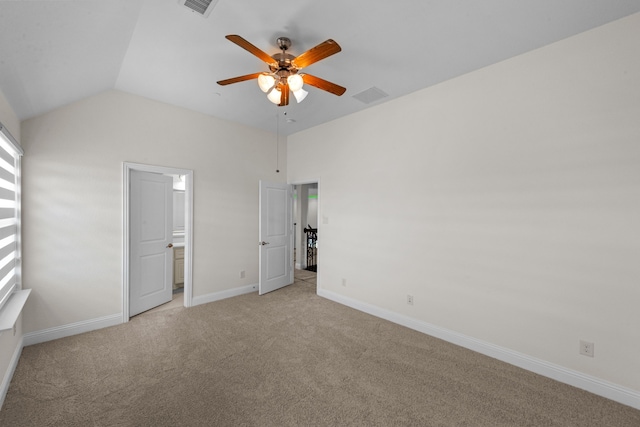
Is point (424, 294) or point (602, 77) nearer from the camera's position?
point (602, 77)

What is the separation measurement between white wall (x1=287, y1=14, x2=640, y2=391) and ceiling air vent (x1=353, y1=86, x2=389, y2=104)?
0.79 feet

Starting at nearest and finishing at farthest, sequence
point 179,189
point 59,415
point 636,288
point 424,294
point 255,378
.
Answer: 1. point 59,415
2. point 636,288
3. point 255,378
4. point 424,294
5. point 179,189

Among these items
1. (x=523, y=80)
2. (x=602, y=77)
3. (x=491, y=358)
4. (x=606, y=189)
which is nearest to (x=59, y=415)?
(x=491, y=358)

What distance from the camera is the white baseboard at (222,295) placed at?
4.03 m

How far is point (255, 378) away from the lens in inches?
91.2

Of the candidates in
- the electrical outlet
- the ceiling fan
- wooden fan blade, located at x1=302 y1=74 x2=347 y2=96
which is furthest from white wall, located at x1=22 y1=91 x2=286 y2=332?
the electrical outlet

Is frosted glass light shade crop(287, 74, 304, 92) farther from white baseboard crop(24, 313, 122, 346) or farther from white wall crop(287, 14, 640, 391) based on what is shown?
white baseboard crop(24, 313, 122, 346)

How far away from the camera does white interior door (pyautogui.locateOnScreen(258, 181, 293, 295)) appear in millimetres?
4608

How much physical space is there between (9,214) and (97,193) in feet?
2.55

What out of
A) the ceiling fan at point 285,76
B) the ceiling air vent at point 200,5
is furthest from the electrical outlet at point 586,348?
the ceiling air vent at point 200,5

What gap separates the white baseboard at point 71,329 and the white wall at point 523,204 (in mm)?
3340

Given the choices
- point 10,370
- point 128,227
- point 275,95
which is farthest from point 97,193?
point 275,95

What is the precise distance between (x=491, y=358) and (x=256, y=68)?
3809 mm

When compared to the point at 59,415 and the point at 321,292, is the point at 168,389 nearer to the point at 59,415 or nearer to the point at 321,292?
Result: the point at 59,415
